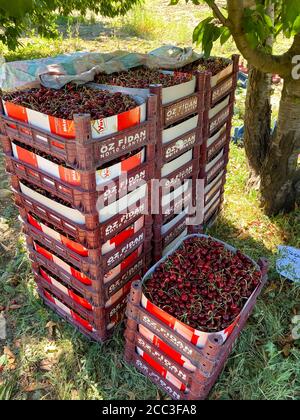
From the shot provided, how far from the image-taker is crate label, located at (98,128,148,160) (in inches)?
97.0

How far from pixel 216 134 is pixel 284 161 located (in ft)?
3.70

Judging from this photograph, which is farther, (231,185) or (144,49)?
(144,49)

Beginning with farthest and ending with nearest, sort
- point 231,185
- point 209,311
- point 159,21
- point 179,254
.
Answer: point 159,21 → point 231,185 → point 179,254 → point 209,311

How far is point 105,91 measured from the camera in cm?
301

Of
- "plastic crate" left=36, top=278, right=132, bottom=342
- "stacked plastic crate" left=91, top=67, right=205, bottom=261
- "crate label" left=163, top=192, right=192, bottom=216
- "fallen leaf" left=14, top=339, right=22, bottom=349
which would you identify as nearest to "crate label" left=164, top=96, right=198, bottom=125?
"stacked plastic crate" left=91, top=67, right=205, bottom=261

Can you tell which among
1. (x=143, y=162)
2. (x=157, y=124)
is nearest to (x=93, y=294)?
(x=143, y=162)

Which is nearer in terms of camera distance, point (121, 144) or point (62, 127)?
point (62, 127)

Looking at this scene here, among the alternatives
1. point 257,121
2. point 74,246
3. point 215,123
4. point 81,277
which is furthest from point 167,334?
point 257,121

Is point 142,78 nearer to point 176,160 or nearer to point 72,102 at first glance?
point 176,160

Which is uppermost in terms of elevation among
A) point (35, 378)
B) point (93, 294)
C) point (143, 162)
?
point (143, 162)

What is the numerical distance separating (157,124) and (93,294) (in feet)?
5.15

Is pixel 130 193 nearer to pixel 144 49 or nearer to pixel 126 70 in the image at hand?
pixel 126 70

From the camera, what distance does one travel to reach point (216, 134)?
4270 millimetres

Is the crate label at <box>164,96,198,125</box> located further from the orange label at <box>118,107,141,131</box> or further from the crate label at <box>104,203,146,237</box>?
the crate label at <box>104,203,146,237</box>
